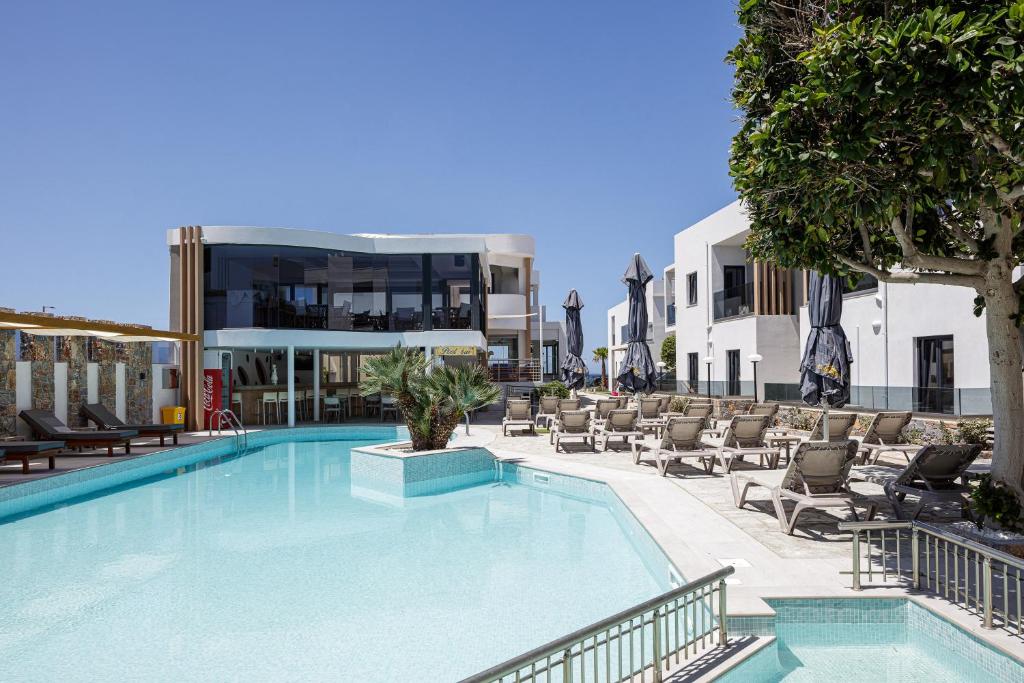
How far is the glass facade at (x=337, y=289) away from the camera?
62.1 ft

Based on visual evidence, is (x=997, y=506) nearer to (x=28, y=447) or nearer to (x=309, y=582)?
(x=309, y=582)

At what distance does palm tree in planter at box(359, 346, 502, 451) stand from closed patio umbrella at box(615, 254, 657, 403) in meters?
5.22

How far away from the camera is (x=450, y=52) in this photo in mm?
16891

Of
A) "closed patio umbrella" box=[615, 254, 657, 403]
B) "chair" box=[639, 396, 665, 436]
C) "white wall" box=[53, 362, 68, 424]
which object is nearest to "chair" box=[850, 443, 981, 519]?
"chair" box=[639, 396, 665, 436]

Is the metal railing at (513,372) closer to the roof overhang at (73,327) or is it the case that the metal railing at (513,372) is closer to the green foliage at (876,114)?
the roof overhang at (73,327)

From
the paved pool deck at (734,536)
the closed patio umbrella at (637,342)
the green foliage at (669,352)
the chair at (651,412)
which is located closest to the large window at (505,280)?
the green foliage at (669,352)

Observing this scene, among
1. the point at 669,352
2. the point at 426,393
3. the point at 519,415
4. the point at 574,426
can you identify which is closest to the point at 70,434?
the point at 426,393

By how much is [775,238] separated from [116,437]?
12.9m

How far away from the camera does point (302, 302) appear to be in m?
19.6

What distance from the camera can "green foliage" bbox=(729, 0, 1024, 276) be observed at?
4211mm

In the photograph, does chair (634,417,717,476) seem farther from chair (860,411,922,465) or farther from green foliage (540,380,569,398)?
green foliage (540,380,569,398)

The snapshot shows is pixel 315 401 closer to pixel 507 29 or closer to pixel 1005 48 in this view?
pixel 507 29

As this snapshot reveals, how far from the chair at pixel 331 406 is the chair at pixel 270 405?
58.0 inches

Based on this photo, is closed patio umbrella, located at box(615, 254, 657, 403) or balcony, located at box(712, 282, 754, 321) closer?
closed patio umbrella, located at box(615, 254, 657, 403)
